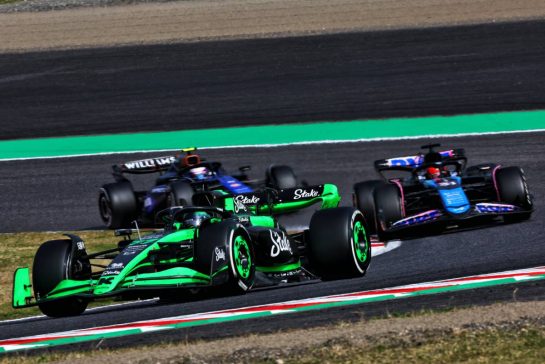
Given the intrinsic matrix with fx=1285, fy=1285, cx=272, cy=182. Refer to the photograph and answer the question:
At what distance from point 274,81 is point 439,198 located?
1156 cm

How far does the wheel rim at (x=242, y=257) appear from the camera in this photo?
1109cm

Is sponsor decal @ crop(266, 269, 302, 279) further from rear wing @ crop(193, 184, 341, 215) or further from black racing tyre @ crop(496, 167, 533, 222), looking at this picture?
black racing tyre @ crop(496, 167, 533, 222)

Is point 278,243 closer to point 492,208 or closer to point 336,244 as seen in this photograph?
point 336,244

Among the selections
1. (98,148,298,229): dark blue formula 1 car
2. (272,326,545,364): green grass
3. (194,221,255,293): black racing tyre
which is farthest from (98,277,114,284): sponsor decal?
(98,148,298,229): dark blue formula 1 car

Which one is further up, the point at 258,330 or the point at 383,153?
the point at 383,153

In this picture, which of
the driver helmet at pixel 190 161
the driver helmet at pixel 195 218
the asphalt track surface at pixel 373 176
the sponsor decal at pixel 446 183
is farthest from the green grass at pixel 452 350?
the driver helmet at pixel 190 161

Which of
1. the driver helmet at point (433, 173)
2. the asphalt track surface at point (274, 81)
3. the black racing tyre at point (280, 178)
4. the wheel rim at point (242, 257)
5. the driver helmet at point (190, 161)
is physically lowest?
the wheel rim at point (242, 257)

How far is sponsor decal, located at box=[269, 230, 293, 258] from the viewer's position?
11.9 meters

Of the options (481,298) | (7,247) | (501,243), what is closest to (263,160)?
(7,247)

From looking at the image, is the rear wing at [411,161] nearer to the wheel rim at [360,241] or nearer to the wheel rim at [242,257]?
the wheel rim at [360,241]

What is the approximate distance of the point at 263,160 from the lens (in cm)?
2156

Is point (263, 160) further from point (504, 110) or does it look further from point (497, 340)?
point (497, 340)

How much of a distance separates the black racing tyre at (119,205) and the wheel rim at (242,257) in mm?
6917

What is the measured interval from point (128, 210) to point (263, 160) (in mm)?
3992
